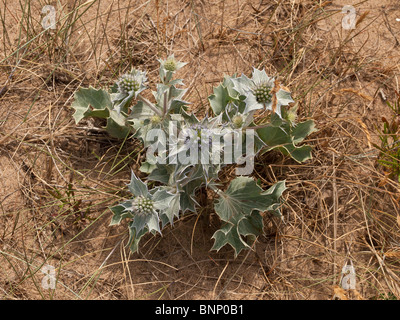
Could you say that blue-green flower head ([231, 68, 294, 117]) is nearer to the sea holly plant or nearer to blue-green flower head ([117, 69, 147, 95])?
the sea holly plant

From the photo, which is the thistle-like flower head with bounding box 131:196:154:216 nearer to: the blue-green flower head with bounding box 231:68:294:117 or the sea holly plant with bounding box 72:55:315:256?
the sea holly plant with bounding box 72:55:315:256

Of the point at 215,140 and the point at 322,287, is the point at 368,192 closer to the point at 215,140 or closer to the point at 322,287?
the point at 322,287

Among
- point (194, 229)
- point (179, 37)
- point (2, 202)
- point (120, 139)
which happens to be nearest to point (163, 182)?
point (194, 229)

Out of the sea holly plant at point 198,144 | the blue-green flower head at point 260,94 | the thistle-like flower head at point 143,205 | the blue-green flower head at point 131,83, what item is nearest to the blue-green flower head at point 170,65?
the sea holly plant at point 198,144

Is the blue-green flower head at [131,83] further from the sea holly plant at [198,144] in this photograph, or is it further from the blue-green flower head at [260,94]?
the blue-green flower head at [260,94]

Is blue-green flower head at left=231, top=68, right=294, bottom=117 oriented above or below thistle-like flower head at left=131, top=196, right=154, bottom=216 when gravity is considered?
above

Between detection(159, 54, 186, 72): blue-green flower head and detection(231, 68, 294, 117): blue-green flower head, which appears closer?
detection(231, 68, 294, 117): blue-green flower head

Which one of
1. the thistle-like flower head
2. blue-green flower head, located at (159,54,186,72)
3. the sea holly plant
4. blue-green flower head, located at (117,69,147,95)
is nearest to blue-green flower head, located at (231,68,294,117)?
the sea holly plant

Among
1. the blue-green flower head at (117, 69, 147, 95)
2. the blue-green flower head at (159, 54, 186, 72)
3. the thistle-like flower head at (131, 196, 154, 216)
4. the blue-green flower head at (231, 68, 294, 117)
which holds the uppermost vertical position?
the blue-green flower head at (159, 54, 186, 72)

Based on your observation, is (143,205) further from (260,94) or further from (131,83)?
(260,94)

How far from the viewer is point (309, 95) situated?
3.14m

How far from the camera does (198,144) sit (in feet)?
7.25

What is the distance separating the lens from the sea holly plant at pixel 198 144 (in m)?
2.29

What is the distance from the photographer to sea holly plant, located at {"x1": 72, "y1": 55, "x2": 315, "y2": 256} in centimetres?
229
